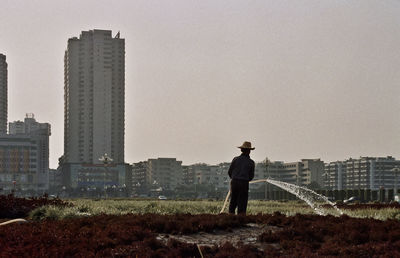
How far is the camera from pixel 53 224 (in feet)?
44.4

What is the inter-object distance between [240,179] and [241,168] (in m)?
0.32

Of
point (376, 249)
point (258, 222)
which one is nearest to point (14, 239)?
point (258, 222)

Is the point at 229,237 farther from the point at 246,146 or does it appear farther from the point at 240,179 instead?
the point at 246,146

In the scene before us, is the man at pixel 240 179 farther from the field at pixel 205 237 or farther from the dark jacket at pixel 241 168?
the field at pixel 205 237

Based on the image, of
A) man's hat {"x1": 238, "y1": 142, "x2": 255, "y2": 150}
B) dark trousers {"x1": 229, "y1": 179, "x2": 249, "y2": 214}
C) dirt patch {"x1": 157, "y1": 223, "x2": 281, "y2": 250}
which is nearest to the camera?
dirt patch {"x1": 157, "y1": 223, "x2": 281, "y2": 250}

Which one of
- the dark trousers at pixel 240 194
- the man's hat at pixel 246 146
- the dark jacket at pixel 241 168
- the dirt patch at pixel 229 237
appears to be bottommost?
the dirt patch at pixel 229 237

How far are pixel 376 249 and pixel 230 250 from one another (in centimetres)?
241

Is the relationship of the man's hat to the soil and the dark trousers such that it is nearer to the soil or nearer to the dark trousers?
the dark trousers

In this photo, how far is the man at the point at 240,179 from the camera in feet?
57.7

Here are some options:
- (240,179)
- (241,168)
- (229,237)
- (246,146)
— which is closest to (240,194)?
(240,179)

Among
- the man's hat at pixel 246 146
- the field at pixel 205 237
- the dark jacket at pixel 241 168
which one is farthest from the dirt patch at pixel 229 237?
the man's hat at pixel 246 146

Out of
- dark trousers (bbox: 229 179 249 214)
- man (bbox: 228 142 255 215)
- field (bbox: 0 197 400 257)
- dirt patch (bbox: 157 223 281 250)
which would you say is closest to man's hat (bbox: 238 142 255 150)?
man (bbox: 228 142 255 215)

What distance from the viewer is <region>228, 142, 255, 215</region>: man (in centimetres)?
1759

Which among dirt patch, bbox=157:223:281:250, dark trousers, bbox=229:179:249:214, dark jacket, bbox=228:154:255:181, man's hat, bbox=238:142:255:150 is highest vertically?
man's hat, bbox=238:142:255:150
